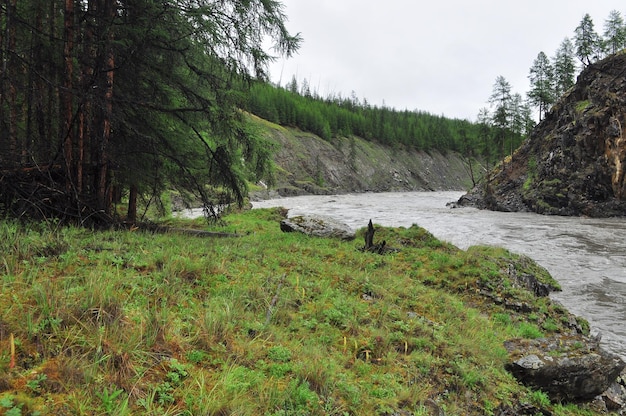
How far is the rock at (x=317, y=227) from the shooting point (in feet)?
44.2

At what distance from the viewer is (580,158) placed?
117ft

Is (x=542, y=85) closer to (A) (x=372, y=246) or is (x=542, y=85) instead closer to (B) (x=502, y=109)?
(B) (x=502, y=109)

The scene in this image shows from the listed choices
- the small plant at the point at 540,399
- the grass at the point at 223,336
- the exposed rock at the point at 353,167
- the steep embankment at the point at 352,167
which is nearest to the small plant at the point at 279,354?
the grass at the point at 223,336

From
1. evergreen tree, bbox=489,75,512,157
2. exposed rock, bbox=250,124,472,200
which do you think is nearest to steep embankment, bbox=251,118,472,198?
exposed rock, bbox=250,124,472,200

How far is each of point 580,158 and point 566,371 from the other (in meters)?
40.0

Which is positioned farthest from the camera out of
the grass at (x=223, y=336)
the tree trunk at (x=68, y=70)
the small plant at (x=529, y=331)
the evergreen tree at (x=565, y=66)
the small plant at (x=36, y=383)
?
the evergreen tree at (x=565, y=66)

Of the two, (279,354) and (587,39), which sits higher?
(587,39)

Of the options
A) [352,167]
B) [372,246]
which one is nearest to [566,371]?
[372,246]

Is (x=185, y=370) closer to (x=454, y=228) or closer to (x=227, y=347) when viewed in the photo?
(x=227, y=347)

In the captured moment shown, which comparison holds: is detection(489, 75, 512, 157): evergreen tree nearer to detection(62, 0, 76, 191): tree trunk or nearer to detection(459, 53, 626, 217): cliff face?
detection(459, 53, 626, 217): cliff face

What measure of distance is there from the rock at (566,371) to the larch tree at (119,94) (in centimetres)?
753

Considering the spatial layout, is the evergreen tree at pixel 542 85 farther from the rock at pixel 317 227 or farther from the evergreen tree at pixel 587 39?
the rock at pixel 317 227

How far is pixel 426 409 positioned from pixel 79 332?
12.2ft

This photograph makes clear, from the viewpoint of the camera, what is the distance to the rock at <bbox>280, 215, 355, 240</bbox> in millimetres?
13477
